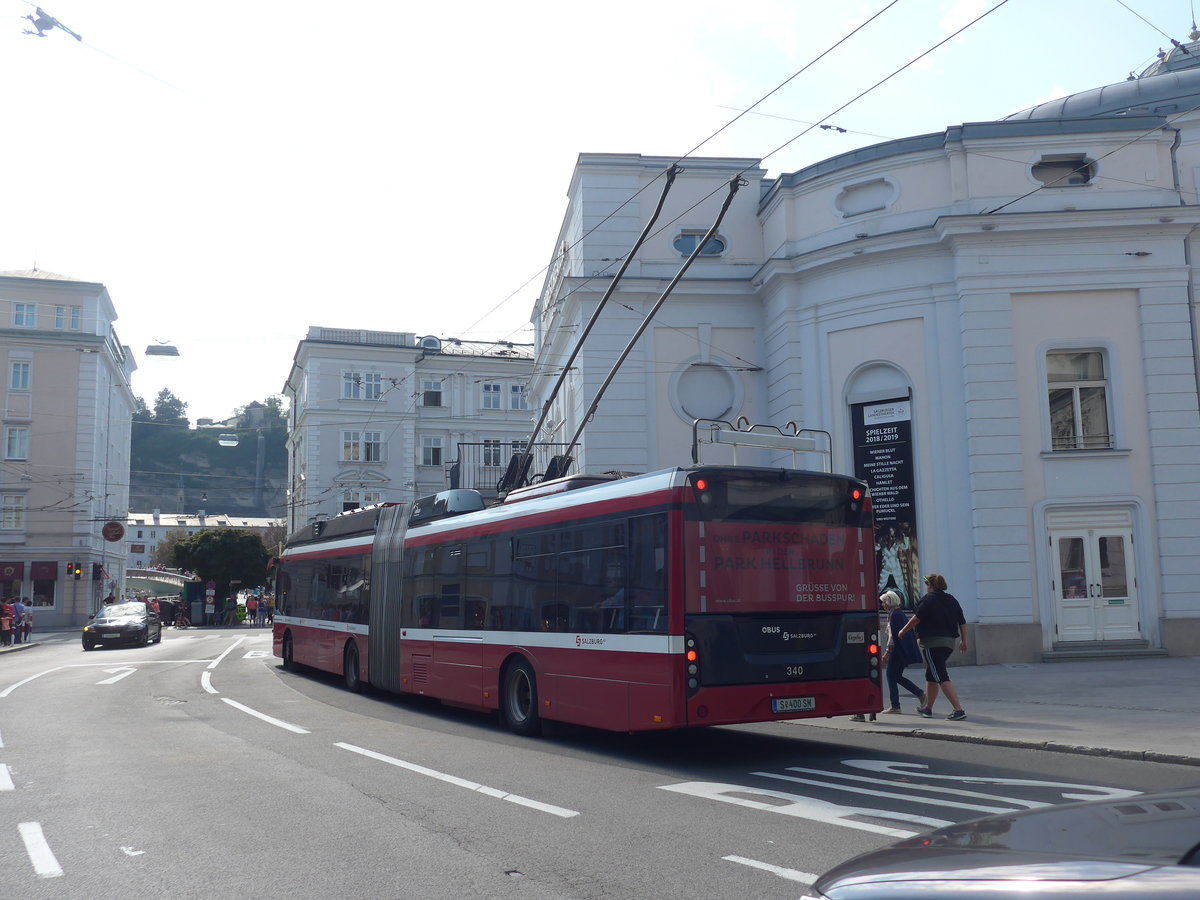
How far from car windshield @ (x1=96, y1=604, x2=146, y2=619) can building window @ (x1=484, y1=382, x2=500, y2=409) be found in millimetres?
28360

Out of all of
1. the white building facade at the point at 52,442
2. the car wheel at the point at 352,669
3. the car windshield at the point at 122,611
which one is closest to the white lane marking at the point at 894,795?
the car wheel at the point at 352,669

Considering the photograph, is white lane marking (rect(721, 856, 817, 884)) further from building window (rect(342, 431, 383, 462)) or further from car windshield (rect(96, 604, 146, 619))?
building window (rect(342, 431, 383, 462))

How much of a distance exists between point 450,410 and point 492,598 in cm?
4990

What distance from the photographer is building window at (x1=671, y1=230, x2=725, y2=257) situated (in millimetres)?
26281

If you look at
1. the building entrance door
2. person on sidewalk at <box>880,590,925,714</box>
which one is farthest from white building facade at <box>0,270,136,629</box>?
person on sidewalk at <box>880,590,925,714</box>

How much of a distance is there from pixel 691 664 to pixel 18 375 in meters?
57.5

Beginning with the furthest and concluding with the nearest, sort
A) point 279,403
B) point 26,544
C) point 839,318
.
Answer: point 279,403 → point 26,544 → point 839,318

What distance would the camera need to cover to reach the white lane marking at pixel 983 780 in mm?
8125

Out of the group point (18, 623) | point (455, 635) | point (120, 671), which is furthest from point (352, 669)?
point (18, 623)

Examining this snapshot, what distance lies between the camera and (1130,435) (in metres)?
21.5

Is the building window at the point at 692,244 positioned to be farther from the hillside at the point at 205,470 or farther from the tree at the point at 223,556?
the hillside at the point at 205,470

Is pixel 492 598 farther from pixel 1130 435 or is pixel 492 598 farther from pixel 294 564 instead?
pixel 1130 435

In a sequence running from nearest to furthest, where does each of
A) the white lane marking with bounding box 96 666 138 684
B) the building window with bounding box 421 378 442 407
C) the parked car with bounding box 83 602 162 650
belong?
1. the white lane marking with bounding box 96 666 138 684
2. the parked car with bounding box 83 602 162 650
3. the building window with bounding box 421 378 442 407

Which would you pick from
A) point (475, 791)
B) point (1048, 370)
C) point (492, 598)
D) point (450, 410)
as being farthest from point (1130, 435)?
point (450, 410)
